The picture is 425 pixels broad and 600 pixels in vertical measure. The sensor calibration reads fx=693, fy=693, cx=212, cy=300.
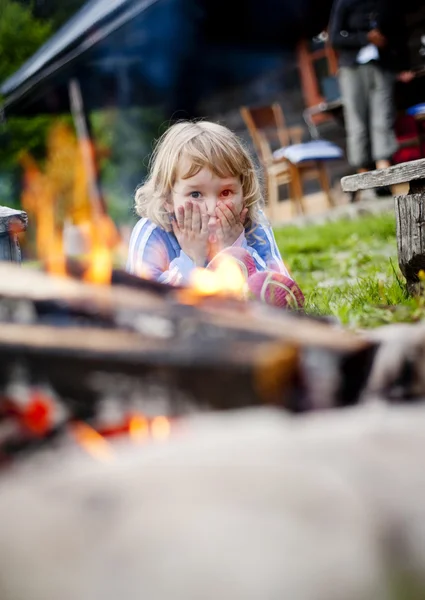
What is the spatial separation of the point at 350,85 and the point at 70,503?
7340 mm

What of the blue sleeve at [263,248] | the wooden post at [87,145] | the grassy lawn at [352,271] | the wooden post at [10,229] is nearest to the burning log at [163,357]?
the grassy lawn at [352,271]

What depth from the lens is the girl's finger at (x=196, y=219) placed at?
2809mm

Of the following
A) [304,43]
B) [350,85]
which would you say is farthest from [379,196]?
[304,43]

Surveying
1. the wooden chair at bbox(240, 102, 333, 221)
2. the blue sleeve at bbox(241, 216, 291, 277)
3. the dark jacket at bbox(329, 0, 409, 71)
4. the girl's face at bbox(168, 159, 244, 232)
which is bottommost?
the blue sleeve at bbox(241, 216, 291, 277)

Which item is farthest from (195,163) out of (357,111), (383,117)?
(357,111)

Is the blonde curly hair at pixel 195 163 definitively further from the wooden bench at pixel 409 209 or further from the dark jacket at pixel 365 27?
the dark jacket at pixel 365 27

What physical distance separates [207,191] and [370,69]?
5.49m

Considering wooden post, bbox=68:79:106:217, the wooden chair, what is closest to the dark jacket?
the wooden chair

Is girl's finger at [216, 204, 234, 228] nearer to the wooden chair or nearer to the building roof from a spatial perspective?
the building roof

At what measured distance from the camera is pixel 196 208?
2.84 meters

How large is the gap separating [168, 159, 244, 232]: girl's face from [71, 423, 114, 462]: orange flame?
1.65m

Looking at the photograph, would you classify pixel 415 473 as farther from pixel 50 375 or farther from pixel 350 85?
pixel 350 85

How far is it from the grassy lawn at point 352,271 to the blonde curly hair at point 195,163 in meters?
0.64

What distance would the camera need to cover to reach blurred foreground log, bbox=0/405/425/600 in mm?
929
